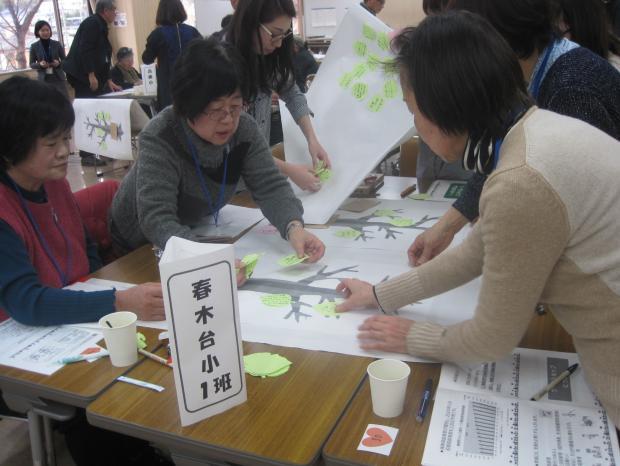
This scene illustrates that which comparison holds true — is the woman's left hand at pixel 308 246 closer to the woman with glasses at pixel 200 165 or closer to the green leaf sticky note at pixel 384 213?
the woman with glasses at pixel 200 165

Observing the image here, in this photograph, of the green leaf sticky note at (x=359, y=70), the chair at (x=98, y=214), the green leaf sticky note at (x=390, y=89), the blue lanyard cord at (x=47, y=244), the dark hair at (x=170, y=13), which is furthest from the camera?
the dark hair at (x=170, y=13)

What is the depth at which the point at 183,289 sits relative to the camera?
888 millimetres

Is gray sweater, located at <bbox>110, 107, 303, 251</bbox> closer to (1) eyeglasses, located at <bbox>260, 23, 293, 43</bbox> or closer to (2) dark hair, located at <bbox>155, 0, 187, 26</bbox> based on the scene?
(1) eyeglasses, located at <bbox>260, 23, 293, 43</bbox>

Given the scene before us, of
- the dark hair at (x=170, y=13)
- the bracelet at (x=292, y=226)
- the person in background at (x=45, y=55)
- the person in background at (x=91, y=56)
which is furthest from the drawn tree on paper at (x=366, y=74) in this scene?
the person in background at (x=45, y=55)

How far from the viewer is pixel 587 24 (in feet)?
5.11

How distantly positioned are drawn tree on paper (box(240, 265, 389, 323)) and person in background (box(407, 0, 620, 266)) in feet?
1.50

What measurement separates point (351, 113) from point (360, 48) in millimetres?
264

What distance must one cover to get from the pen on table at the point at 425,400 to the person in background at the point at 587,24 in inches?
43.1

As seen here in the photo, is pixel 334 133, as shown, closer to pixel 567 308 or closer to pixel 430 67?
pixel 430 67

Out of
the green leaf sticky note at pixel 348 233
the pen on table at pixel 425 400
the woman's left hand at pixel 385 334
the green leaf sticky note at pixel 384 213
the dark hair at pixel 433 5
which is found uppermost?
the dark hair at pixel 433 5

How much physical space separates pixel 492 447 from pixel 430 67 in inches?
24.0

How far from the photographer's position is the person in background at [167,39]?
4.78 m

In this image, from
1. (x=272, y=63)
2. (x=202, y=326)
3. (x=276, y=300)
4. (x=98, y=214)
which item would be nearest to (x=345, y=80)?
(x=272, y=63)

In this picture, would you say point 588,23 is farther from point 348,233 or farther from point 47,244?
point 47,244
